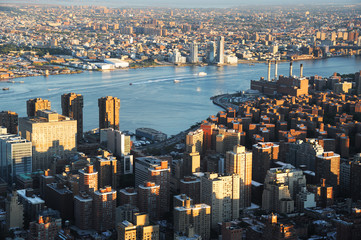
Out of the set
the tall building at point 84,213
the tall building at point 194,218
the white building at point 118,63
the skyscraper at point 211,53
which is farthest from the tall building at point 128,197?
the skyscraper at point 211,53

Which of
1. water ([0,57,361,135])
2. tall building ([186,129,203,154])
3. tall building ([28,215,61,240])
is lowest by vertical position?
water ([0,57,361,135])

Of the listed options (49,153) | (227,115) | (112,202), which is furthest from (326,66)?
(112,202)

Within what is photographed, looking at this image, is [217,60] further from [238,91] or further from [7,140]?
[7,140]

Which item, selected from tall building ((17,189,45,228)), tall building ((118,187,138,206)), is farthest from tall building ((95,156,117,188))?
tall building ((17,189,45,228))

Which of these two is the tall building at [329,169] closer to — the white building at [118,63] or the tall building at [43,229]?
the tall building at [43,229]

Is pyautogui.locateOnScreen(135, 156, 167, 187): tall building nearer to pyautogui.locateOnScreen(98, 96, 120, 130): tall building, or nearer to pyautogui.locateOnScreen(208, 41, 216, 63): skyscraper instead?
pyautogui.locateOnScreen(98, 96, 120, 130): tall building

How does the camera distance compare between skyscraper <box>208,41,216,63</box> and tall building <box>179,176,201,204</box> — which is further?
skyscraper <box>208,41,216,63</box>

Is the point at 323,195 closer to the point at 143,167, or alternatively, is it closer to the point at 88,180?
the point at 143,167

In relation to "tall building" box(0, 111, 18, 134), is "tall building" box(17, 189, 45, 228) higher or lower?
lower
